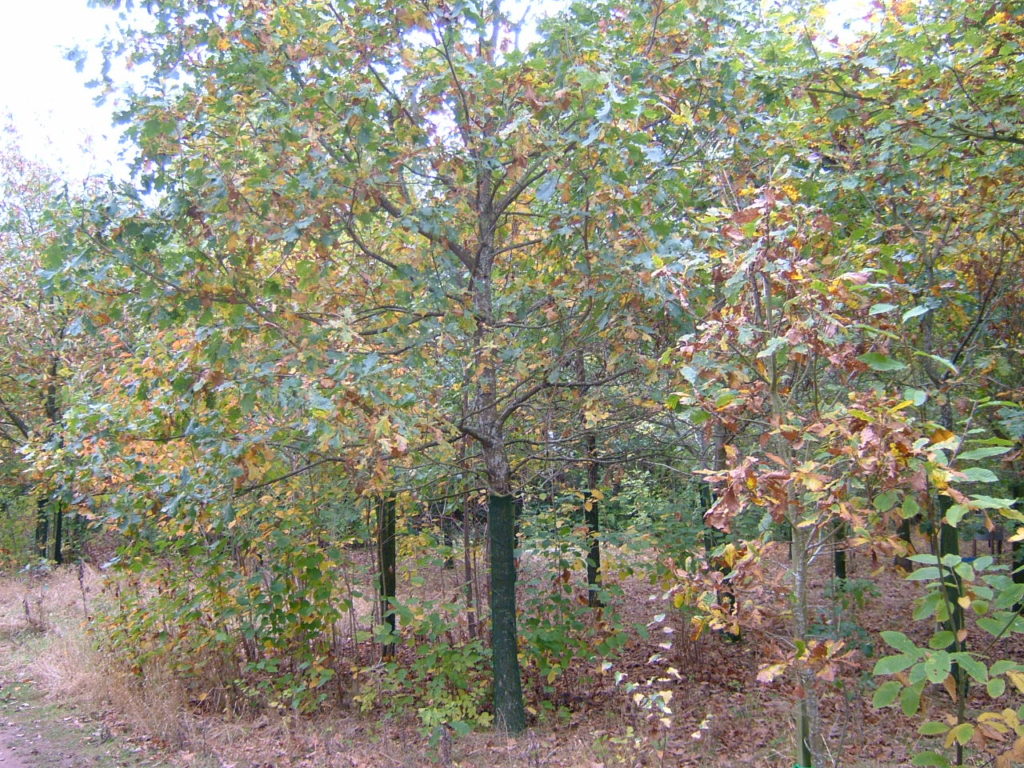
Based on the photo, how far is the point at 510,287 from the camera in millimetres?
6504

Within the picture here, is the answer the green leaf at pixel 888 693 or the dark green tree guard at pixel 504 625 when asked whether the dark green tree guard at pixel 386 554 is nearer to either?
the dark green tree guard at pixel 504 625

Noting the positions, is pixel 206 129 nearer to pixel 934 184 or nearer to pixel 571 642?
pixel 571 642

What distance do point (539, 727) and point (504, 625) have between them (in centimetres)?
107

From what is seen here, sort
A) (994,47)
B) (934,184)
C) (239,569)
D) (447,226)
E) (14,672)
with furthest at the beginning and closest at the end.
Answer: (14,672)
(239,569)
(934,184)
(447,226)
(994,47)

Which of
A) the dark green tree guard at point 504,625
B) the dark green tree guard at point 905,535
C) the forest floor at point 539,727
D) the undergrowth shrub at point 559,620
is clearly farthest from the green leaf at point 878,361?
the undergrowth shrub at point 559,620

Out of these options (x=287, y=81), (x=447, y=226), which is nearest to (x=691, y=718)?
(x=447, y=226)

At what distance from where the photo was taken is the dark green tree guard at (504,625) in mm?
6168

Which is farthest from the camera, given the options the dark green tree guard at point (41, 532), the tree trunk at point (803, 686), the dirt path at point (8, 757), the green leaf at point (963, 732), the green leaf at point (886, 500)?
the dark green tree guard at point (41, 532)

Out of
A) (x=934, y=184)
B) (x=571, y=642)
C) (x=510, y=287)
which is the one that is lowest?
(x=571, y=642)

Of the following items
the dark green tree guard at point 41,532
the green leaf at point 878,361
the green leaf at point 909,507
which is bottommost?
the dark green tree guard at point 41,532

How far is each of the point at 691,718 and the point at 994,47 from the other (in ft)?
19.4

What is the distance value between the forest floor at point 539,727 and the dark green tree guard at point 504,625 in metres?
0.22

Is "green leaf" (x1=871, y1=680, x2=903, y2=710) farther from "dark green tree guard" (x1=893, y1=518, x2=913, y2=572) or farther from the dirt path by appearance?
the dirt path

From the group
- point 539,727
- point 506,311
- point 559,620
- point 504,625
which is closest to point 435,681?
point 504,625
